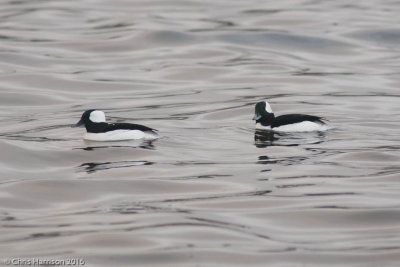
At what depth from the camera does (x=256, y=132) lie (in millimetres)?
17172

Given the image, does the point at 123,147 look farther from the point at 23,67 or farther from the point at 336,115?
the point at 23,67

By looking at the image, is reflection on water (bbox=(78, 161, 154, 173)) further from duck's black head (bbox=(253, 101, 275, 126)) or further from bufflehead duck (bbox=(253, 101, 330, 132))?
duck's black head (bbox=(253, 101, 275, 126))

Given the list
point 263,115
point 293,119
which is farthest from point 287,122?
point 263,115

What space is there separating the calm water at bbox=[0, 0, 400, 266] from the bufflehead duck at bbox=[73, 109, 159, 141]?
206mm

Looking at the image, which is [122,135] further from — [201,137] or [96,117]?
[201,137]

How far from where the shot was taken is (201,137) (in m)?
16.6

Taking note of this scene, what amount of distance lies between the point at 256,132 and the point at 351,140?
1696mm

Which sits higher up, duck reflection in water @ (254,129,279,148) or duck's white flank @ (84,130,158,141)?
duck's white flank @ (84,130,158,141)

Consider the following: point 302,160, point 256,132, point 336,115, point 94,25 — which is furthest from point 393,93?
point 94,25

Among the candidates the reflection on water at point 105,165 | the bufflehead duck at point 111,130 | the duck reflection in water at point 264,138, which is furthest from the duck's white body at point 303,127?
the reflection on water at point 105,165

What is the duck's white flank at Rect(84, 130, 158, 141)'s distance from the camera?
52.5 ft

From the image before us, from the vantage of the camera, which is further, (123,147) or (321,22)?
(321,22)

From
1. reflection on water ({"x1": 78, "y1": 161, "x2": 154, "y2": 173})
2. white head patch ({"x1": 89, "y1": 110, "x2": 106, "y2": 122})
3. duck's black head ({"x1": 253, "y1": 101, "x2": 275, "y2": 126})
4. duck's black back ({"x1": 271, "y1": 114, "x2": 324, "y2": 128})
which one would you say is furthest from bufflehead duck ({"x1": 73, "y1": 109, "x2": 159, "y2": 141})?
duck's black back ({"x1": 271, "y1": 114, "x2": 324, "y2": 128})

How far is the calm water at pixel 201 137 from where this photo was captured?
10.8m
